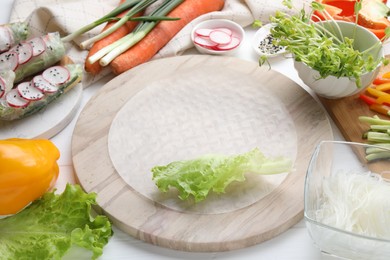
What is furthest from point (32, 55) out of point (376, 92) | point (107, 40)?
point (376, 92)

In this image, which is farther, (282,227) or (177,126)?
(177,126)

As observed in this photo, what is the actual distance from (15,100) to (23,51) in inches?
7.6

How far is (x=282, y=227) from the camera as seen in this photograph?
1.58m

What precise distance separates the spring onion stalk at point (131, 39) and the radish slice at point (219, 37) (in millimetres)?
186

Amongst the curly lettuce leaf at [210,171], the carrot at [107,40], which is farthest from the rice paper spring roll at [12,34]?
the curly lettuce leaf at [210,171]

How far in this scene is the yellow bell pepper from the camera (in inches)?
61.3

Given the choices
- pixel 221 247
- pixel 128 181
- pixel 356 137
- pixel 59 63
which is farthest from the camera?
pixel 59 63

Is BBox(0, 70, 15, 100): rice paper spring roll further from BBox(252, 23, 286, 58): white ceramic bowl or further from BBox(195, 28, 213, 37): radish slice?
BBox(252, 23, 286, 58): white ceramic bowl

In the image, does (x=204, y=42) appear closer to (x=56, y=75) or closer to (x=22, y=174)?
(x=56, y=75)

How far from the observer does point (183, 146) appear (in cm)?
178

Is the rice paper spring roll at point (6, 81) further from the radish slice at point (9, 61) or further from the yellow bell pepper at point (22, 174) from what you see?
the yellow bell pepper at point (22, 174)

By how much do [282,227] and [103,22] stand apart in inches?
38.6

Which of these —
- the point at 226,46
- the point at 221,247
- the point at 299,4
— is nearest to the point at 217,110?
the point at 226,46

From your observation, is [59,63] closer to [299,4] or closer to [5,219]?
[5,219]
